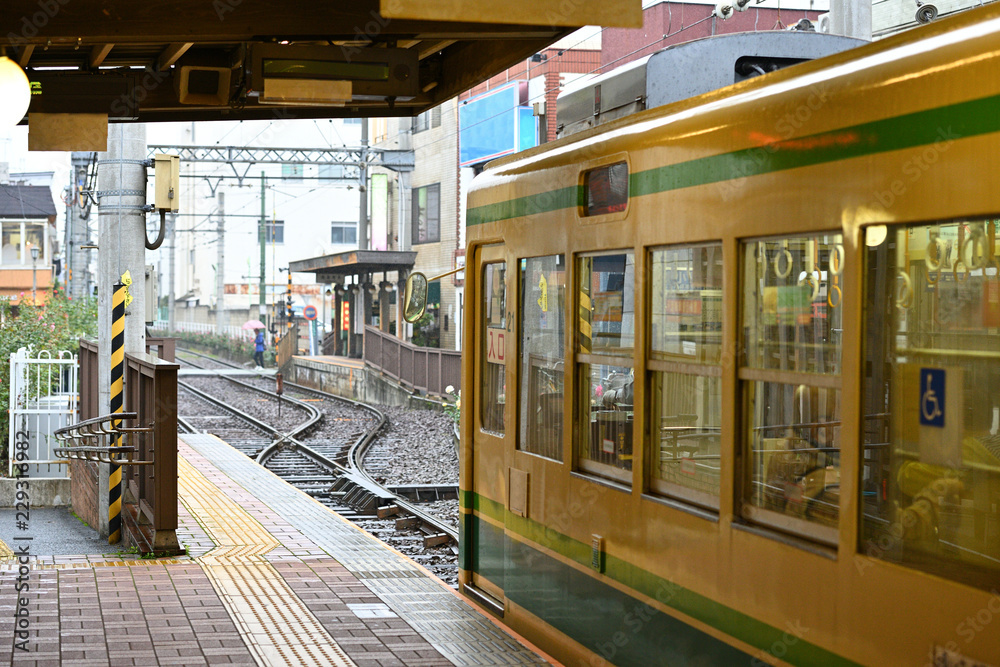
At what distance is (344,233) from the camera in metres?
60.4

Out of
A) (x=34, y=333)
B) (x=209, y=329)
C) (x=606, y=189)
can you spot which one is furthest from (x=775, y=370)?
(x=209, y=329)

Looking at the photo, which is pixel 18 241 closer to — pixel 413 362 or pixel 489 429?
pixel 413 362

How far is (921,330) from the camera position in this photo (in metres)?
3.39

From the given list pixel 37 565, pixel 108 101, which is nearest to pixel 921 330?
pixel 108 101

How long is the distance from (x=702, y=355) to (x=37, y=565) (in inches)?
209

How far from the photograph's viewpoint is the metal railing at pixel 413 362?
2520 cm

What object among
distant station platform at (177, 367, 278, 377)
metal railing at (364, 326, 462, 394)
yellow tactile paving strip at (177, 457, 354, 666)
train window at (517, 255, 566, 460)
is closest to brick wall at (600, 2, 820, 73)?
metal railing at (364, 326, 462, 394)

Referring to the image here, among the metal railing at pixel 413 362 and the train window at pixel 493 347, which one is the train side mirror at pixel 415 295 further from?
the metal railing at pixel 413 362

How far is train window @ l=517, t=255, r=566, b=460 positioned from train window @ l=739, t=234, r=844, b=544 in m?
1.65

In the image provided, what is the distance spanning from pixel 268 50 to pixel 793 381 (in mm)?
3546

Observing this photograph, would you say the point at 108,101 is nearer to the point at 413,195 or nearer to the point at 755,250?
the point at 755,250

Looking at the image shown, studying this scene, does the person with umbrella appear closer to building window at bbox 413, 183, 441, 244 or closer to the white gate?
building window at bbox 413, 183, 441, 244

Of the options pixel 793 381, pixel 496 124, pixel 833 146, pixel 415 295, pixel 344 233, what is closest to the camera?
pixel 833 146

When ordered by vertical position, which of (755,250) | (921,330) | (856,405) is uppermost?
(755,250)
